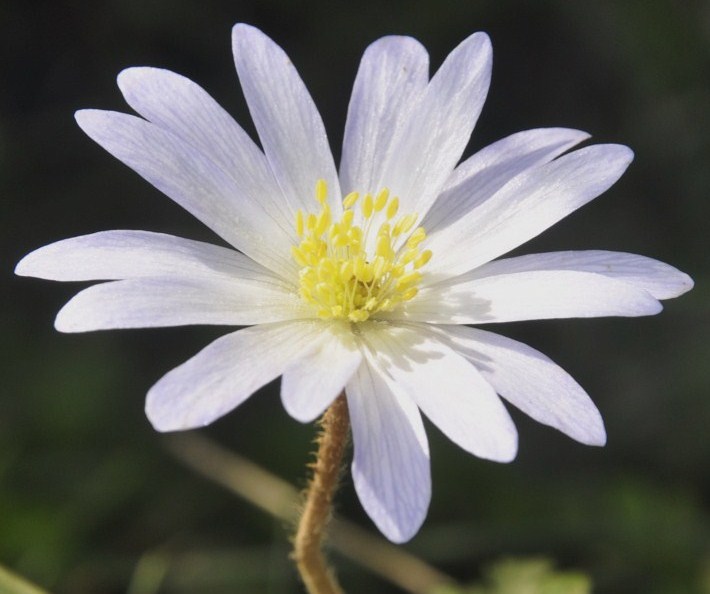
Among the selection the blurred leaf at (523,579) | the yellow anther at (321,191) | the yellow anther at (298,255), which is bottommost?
the blurred leaf at (523,579)

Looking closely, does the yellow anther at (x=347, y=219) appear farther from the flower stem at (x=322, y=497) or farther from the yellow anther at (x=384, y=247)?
the flower stem at (x=322, y=497)

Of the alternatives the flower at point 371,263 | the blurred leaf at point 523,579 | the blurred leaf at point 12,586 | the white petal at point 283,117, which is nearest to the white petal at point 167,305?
the flower at point 371,263

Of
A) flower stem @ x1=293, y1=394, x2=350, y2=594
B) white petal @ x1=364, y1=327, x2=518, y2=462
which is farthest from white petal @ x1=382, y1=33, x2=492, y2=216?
flower stem @ x1=293, y1=394, x2=350, y2=594

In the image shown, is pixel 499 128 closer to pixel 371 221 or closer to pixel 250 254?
pixel 371 221

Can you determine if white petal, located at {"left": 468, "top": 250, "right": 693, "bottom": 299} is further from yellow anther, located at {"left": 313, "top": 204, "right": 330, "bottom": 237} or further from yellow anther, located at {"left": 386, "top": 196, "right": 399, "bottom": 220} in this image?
yellow anther, located at {"left": 313, "top": 204, "right": 330, "bottom": 237}

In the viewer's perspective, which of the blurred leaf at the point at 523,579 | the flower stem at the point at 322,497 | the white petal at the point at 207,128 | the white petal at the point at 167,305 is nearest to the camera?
the white petal at the point at 167,305

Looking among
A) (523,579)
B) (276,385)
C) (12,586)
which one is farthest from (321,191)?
(276,385)

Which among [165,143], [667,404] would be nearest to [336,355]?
[165,143]
